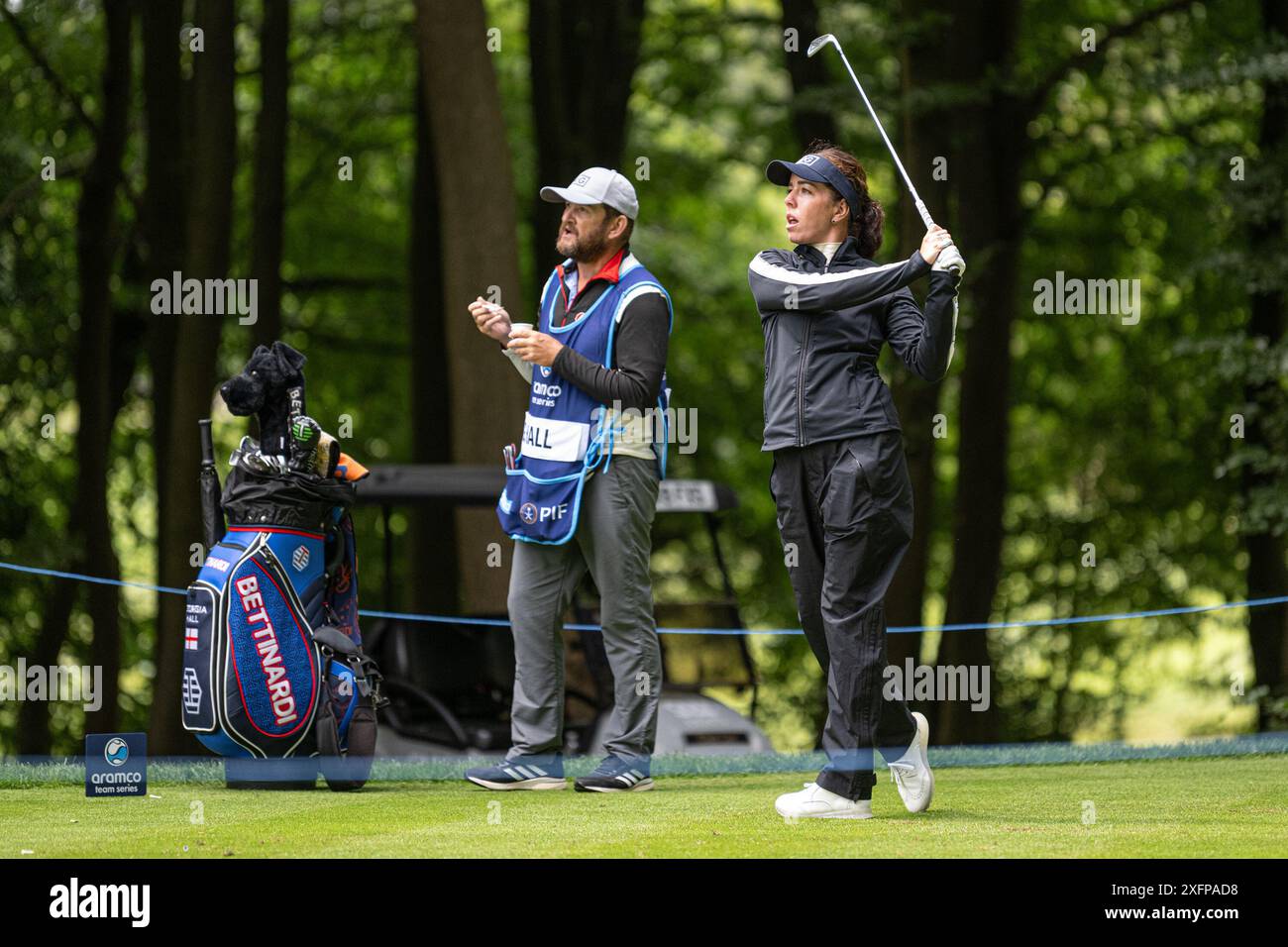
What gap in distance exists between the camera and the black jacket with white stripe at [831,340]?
20.0 feet

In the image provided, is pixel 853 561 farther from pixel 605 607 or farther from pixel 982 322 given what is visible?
pixel 982 322

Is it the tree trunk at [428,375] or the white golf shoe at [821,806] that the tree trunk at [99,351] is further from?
the white golf shoe at [821,806]

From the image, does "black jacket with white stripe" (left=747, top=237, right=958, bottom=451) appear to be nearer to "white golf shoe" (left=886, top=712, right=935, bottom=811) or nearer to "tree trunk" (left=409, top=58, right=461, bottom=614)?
"white golf shoe" (left=886, top=712, right=935, bottom=811)

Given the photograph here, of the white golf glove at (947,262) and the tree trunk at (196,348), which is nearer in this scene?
the white golf glove at (947,262)

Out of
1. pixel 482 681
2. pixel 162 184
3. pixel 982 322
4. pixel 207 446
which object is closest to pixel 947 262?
pixel 207 446

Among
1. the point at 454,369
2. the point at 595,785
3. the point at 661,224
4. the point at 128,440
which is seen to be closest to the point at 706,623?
the point at 454,369

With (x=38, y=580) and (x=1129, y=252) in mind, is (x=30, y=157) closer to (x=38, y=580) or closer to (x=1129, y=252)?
(x=38, y=580)

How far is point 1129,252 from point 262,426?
1597 centimetres

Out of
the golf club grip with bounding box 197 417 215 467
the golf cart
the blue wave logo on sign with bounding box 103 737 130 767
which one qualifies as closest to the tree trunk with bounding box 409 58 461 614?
the golf cart

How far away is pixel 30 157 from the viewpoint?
57.1 ft

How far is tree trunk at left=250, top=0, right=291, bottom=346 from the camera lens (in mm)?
15734

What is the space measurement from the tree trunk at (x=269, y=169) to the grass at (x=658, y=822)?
9439mm

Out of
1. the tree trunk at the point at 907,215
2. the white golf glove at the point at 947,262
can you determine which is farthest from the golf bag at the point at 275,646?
the tree trunk at the point at 907,215

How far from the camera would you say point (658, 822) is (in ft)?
19.4
